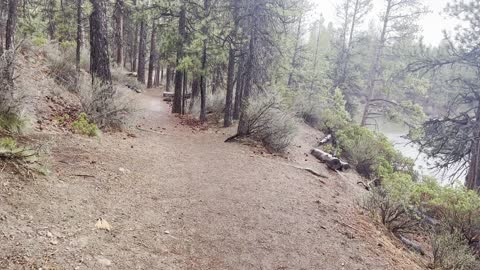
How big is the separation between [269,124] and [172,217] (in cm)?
578

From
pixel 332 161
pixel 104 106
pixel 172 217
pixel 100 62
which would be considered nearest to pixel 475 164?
pixel 332 161

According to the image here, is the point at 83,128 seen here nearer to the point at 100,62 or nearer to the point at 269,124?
the point at 100,62

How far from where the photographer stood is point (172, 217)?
14.5 feet

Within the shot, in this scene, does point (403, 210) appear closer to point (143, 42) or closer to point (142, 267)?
point (142, 267)

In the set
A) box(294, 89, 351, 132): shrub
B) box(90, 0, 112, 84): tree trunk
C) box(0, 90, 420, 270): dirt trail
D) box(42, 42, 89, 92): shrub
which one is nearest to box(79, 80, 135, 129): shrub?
box(90, 0, 112, 84): tree trunk

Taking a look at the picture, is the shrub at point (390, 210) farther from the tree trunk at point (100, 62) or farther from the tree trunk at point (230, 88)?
the tree trunk at point (230, 88)

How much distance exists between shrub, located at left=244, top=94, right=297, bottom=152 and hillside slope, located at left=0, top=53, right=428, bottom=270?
2.26 meters

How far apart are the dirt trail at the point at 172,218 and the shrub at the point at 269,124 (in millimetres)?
2405

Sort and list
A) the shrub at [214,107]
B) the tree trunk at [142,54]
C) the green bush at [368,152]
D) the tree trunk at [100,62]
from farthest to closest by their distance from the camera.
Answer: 1. the tree trunk at [142,54]
2. the shrub at [214,107]
3. the green bush at [368,152]
4. the tree trunk at [100,62]

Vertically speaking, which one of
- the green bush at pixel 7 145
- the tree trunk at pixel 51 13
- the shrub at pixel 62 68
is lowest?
the green bush at pixel 7 145

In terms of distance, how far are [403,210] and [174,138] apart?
6.04 meters

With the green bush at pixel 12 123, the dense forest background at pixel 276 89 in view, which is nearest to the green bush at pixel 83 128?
the dense forest background at pixel 276 89

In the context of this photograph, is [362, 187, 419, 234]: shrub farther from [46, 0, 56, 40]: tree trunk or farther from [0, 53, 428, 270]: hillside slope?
[46, 0, 56, 40]: tree trunk

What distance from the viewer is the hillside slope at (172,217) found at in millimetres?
3146
